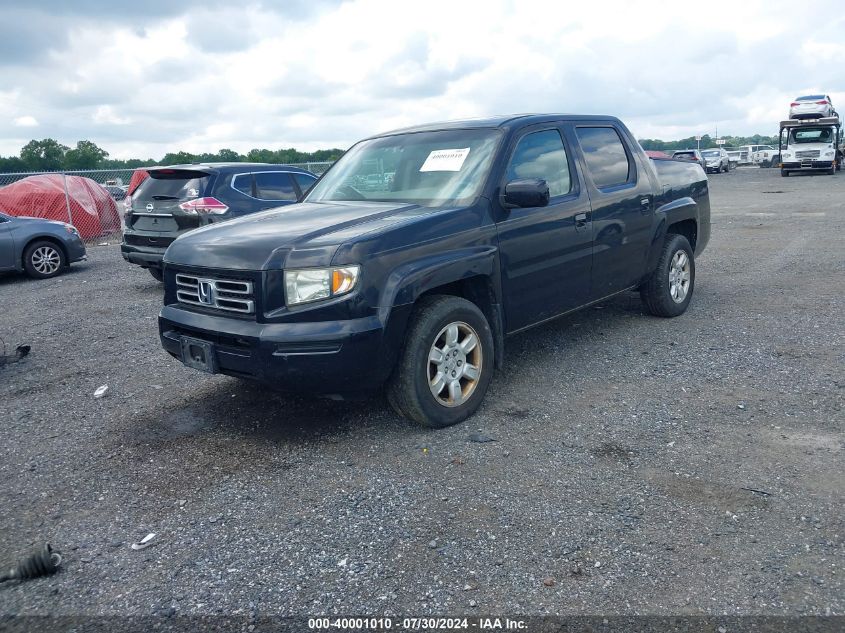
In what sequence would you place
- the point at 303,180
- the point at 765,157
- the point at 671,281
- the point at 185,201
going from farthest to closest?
the point at 765,157, the point at 303,180, the point at 185,201, the point at 671,281

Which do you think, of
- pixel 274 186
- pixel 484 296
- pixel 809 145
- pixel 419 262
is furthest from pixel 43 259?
pixel 809 145

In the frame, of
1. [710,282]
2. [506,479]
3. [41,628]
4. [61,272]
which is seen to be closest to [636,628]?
[506,479]

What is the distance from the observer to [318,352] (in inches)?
160

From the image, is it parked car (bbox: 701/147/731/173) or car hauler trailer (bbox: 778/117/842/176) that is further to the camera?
parked car (bbox: 701/147/731/173)

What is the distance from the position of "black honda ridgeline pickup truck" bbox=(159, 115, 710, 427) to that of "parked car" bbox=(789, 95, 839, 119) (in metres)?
34.4

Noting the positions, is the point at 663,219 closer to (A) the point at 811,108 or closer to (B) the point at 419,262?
(B) the point at 419,262

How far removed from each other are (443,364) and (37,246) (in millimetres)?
9685

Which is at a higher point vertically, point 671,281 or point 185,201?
point 185,201

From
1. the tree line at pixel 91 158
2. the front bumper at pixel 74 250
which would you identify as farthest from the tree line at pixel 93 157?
the front bumper at pixel 74 250

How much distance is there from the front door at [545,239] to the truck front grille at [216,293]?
5.49ft

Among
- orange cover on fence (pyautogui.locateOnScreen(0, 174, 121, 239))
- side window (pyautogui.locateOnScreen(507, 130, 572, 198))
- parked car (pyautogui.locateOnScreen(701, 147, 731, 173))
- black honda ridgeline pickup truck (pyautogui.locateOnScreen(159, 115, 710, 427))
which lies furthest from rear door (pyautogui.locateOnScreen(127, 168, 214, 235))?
parked car (pyautogui.locateOnScreen(701, 147, 731, 173))

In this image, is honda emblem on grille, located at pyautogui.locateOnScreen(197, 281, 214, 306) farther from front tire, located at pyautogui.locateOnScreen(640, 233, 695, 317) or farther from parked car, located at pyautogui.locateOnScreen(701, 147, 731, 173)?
parked car, located at pyautogui.locateOnScreen(701, 147, 731, 173)

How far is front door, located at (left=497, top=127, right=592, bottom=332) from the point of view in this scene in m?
5.02

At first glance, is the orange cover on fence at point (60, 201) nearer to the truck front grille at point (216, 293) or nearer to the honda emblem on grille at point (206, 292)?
the truck front grille at point (216, 293)
